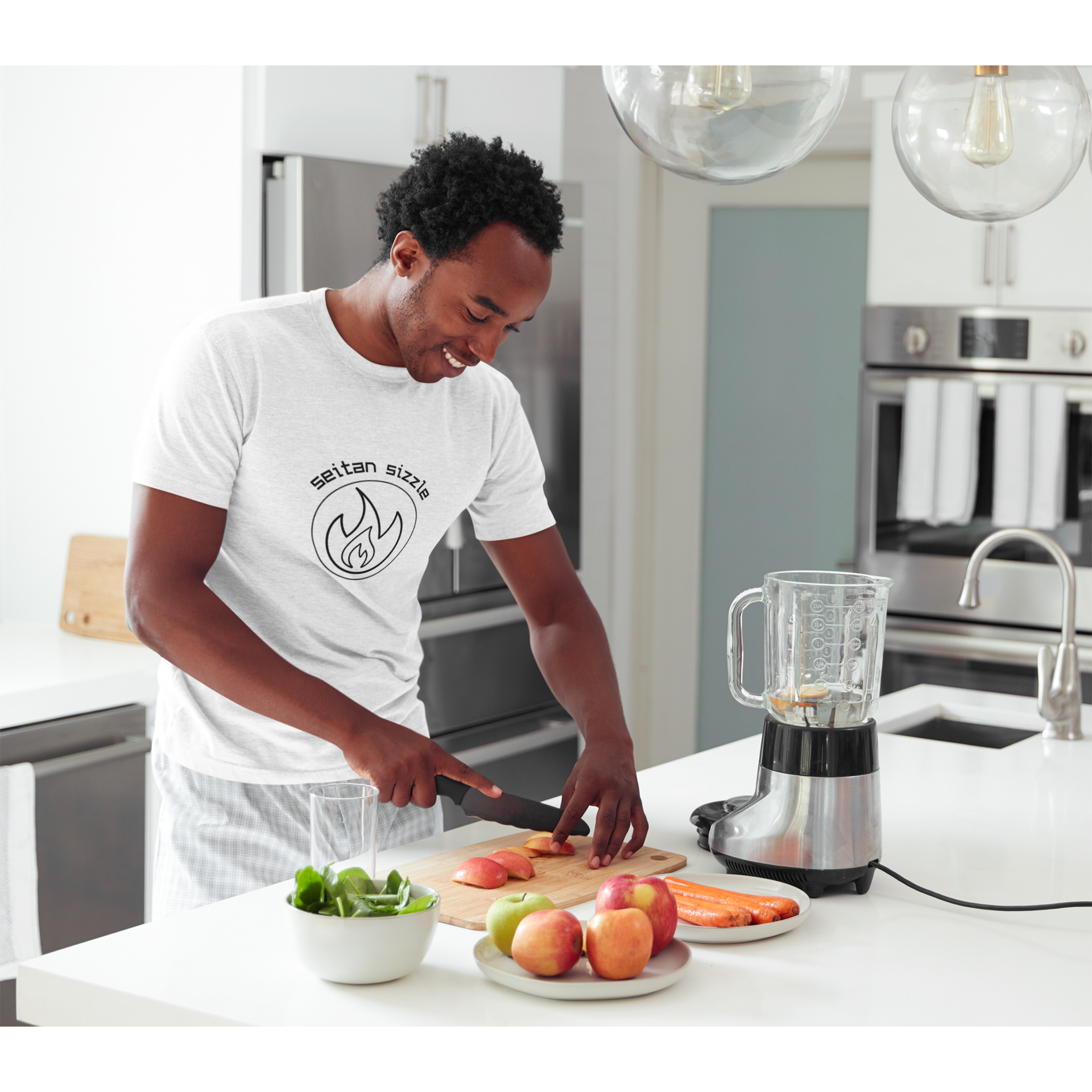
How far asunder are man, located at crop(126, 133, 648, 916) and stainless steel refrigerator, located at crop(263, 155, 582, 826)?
3.09 feet

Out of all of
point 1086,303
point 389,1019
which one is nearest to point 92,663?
point 389,1019

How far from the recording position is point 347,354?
160 cm

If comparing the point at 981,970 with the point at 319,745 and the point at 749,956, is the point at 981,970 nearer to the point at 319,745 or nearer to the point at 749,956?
the point at 749,956

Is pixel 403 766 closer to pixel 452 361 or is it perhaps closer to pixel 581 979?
pixel 581 979

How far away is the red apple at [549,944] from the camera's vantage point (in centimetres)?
105

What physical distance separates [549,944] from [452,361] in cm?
74

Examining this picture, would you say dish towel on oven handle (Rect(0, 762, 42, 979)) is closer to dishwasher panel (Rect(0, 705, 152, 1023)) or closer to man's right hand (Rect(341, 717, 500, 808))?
dishwasher panel (Rect(0, 705, 152, 1023))

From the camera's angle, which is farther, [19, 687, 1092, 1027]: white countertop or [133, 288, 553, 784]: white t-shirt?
[133, 288, 553, 784]: white t-shirt

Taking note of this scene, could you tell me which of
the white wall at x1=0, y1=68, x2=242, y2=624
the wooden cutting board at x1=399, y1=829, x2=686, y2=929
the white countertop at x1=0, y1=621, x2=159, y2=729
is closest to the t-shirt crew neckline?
the wooden cutting board at x1=399, y1=829, x2=686, y2=929

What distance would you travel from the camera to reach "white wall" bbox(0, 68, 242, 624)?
2.56m

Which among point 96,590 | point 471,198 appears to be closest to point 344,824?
point 471,198

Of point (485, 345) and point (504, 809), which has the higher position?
point (485, 345)

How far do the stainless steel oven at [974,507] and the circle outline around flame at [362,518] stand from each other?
1766mm

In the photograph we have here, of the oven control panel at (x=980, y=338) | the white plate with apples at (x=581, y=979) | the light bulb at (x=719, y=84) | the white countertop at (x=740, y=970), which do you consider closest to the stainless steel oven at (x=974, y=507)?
the oven control panel at (x=980, y=338)
